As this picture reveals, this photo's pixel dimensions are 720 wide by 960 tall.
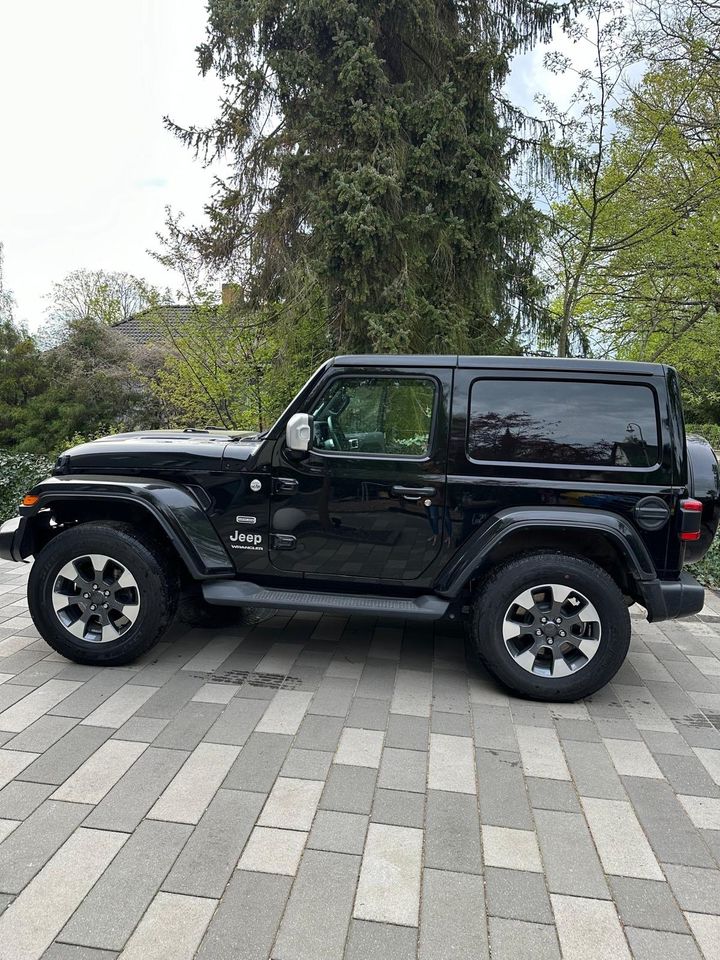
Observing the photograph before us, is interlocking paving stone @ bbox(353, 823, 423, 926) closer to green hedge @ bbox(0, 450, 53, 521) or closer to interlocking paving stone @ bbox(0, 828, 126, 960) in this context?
interlocking paving stone @ bbox(0, 828, 126, 960)

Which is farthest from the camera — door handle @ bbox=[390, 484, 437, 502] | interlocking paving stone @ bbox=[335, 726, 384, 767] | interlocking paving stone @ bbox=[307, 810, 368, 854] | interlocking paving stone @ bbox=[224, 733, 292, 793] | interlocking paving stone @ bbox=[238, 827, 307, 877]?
door handle @ bbox=[390, 484, 437, 502]

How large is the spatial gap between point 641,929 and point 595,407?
239 centimetres

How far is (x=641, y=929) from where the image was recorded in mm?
2078

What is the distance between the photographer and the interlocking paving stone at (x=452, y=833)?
2352 mm

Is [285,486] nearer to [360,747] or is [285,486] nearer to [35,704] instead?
[360,747]

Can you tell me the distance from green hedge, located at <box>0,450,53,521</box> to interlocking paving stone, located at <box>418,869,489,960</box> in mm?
6823

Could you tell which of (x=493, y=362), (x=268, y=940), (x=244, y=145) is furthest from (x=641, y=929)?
(x=244, y=145)

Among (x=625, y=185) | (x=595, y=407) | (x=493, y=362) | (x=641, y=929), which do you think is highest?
(x=625, y=185)

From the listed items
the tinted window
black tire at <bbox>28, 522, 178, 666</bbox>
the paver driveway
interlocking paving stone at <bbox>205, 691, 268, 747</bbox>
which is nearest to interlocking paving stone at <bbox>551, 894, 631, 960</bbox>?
the paver driveway

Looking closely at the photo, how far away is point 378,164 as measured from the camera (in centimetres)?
833

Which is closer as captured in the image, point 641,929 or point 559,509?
point 641,929

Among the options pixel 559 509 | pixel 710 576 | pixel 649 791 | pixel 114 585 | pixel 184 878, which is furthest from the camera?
pixel 710 576

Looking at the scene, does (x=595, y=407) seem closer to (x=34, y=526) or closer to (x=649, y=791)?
(x=649, y=791)

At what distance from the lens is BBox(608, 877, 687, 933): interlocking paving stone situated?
82.9 inches
